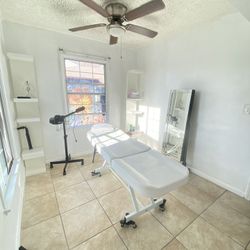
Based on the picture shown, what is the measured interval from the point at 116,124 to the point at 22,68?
2066mm

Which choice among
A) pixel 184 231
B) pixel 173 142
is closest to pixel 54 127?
pixel 173 142

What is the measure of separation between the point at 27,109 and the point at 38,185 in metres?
1.25

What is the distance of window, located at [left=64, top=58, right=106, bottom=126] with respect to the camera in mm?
2801

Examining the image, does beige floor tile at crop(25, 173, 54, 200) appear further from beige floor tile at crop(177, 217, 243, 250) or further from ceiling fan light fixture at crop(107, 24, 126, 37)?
ceiling fan light fixture at crop(107, 24, 126, 37)

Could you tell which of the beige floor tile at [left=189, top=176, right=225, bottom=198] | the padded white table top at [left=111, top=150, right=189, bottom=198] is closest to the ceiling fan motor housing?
the padded white table top at [left=111, top=150, right=189, bottom=198]

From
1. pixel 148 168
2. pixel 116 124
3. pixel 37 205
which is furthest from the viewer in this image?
→ pixel 116 124

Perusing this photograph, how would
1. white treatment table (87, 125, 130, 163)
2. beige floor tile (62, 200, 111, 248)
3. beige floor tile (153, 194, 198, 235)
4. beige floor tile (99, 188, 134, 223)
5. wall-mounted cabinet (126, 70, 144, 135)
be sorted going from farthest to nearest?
wall-mounted cabinet (126, 70, 144, 135), white treatment table (87, 125, 130, 163), beige floor tile (99, 188, 134, 223), beige floor tile (153, 194, 198, 235), beige floor tile (62, 200, 111, 248)

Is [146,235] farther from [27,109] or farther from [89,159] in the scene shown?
[27,109]

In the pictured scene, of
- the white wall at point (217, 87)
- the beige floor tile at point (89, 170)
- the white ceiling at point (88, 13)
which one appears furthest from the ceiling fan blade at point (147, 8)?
the beige floor tile at point (89, 170)

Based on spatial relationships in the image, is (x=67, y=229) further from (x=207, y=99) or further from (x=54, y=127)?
(x=207, y=99)

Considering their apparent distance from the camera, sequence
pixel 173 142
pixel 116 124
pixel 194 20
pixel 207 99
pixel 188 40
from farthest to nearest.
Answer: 1. pixel 116 124
2. pixel 173 142
3. pixel 188 40
4. pixel 207 99
5. pixel 194 20

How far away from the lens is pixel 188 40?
2361 millimetres

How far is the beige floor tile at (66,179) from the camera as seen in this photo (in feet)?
7.14

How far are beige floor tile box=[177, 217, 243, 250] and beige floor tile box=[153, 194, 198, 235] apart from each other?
6cm
